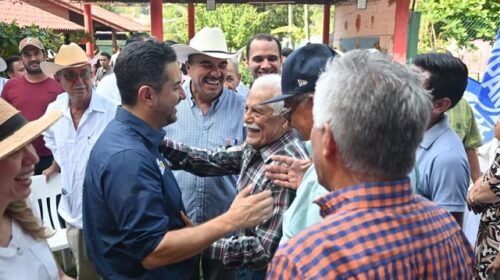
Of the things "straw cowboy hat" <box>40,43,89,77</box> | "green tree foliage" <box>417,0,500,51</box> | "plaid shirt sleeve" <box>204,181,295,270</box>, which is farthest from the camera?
"green tree foliage" <box>417,0,500,51</box>

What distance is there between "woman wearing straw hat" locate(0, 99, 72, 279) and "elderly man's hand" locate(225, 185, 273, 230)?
74cm

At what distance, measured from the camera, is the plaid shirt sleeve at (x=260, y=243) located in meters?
1.80

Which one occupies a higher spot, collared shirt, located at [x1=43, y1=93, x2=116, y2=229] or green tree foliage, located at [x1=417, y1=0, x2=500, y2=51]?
green tree foliage, located at [x1=417, y1=0, x2=500, y2=51]

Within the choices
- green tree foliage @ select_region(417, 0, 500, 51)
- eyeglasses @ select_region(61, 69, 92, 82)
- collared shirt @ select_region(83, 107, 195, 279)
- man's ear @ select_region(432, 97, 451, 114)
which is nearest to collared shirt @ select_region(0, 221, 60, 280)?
collared shirt @ select_region(83, 107, 195, 279)

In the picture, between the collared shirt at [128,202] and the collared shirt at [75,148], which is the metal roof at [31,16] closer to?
the collared shirt at [75,148]

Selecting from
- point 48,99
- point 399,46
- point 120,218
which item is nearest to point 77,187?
point 48,99

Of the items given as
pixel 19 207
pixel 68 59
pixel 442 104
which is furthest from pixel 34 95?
pixel 442 104

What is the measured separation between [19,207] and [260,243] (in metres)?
0.95

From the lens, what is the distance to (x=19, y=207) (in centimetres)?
175

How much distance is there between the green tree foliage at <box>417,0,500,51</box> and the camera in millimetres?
13570

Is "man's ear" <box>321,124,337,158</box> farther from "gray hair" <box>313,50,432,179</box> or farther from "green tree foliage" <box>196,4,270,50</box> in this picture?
"green tree foliage" <box>196,4,270,50</box>

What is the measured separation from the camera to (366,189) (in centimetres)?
102

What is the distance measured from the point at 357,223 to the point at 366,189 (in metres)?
0.08

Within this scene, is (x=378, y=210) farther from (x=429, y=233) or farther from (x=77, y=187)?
(x=77, y=187)
